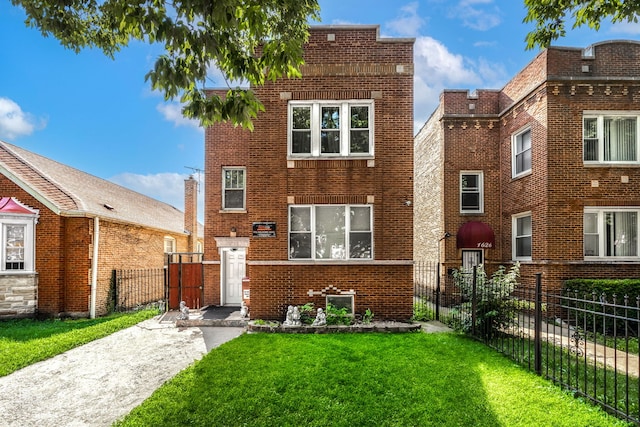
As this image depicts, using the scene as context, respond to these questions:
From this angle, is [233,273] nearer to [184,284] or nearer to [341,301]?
[184,284]

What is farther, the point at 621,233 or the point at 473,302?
the point at 621,233

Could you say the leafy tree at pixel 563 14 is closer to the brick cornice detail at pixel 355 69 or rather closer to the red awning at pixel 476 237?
the brick cornice detail at pixel 355 69

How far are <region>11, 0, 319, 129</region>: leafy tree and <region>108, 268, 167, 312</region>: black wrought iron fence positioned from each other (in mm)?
8992

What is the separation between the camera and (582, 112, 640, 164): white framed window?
39.8 feet

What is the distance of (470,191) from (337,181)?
8109mm

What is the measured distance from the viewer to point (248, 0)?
217 inches

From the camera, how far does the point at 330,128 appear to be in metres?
10.7

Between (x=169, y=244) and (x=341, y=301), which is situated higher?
(x=169, y=244)

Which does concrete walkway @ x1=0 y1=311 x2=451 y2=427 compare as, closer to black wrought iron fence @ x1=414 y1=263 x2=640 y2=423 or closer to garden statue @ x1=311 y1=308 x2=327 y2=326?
black wrought iron fence @ x1=414 y1=263 x2=640 y2=423

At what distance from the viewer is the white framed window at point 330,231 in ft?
34.5

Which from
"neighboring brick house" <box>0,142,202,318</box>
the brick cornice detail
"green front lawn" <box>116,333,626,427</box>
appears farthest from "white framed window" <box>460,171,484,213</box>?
"neighboring brick house" <box>0,142,202,318</box>

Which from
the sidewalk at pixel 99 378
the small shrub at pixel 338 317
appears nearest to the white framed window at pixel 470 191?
the small shrub at pixel 338 317

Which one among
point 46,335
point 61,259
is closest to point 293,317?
point 46,335

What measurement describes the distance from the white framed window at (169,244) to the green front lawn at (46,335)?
7.13 meters
